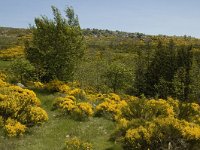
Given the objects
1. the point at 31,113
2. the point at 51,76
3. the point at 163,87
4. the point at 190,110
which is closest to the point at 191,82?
the point at 163,87

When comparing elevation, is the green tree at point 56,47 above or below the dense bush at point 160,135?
above

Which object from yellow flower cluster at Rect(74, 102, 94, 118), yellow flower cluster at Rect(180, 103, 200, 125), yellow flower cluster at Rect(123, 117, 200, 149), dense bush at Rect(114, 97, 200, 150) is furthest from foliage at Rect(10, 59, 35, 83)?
yellow flower cluster at Rect(123, 117, 200, 149)

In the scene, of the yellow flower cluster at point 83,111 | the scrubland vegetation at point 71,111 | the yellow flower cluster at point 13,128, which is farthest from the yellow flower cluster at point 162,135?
the yellow flower cluster at point 83,111

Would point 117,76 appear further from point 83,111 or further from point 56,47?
point 83,111

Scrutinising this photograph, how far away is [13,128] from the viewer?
19688 mm

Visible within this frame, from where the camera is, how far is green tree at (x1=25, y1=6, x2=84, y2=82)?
37.9m

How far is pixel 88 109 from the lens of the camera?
25781mm

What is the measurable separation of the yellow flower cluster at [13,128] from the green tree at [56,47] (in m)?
17.4

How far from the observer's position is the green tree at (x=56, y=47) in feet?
124

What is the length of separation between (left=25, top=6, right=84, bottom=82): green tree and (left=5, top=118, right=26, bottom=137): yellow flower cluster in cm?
1741

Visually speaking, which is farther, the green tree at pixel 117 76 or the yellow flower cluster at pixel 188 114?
the green tree at pixel 117 76

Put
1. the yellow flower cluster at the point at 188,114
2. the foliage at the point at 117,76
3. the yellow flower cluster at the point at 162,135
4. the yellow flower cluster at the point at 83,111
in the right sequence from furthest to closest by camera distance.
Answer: the foliage at the point at 117,76 < the yellow flower cluster at the point at 83,111 < the yellow flower cluster at the point at 188,114 < the yellow flower cluster at the point at 162,135

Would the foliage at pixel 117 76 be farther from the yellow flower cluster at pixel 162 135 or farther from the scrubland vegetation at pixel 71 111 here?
the yellow flower cluster at pixel 162 135

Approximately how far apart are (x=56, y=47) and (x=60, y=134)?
18.1 metres
